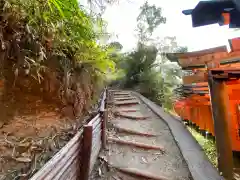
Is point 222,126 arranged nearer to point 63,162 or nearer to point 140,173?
point 140,173

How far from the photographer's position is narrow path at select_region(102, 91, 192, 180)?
2.89 m

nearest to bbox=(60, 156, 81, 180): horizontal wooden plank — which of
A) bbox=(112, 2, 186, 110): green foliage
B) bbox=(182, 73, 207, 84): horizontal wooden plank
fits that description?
bbox=(182, 73, 207, 84): horizontal wooden plank

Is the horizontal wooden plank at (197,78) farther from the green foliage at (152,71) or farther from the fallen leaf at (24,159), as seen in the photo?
the green foliage at (152,71)

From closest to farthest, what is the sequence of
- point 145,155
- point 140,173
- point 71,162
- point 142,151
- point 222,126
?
point 71,162
point 140,173
point 145,155
point 142,151
point 222,126

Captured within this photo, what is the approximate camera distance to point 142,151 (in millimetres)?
3670

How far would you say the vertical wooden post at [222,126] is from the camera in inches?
147

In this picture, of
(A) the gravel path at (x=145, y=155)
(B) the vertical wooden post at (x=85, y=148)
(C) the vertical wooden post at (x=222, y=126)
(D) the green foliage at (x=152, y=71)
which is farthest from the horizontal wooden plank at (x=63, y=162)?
(D) the green foliage at (x=152, y=71)

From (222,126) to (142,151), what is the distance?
5.42ft

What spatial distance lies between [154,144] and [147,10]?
12.6m

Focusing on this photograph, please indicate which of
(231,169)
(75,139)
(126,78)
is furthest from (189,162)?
(126,78)

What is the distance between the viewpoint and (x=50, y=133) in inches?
80.4

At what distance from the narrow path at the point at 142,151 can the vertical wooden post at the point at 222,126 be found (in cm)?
88

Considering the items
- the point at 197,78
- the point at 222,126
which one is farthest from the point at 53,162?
the point at 197,78

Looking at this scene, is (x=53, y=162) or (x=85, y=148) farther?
(x=85, y=148)
